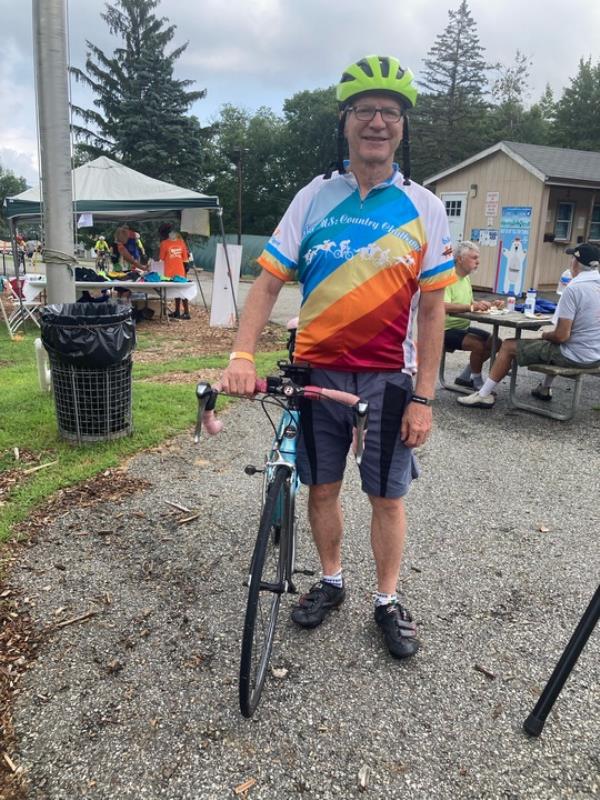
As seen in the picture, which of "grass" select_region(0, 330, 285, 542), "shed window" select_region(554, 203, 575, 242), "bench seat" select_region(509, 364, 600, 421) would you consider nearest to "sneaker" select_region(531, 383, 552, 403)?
"bench seat" select_region(509, 364, 600, 421)

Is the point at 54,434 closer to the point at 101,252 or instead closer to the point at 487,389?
the point at 487,389

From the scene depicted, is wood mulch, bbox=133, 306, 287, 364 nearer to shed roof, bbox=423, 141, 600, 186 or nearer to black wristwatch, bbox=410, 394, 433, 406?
black wristwatch, bbox=410, 394, 433, 406

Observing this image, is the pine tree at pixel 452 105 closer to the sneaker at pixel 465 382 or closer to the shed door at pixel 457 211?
the shed door at pixel 457 211

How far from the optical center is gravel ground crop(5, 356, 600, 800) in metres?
2.00

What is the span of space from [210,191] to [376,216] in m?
46.9

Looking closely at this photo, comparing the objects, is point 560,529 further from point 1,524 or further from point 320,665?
point 1,524

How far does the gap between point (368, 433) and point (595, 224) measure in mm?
19223

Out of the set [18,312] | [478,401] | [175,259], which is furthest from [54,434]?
[175,259]

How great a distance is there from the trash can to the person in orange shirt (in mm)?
8563

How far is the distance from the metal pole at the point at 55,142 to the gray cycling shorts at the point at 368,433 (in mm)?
3550

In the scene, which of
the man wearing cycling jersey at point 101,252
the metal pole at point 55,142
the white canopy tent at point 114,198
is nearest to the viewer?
the metal pole at point 55,142

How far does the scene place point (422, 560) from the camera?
3316mm

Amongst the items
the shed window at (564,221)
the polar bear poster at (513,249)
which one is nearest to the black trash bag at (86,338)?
the polar bear poster at (513,249)

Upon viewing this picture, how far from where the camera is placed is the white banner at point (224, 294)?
1199 cm
